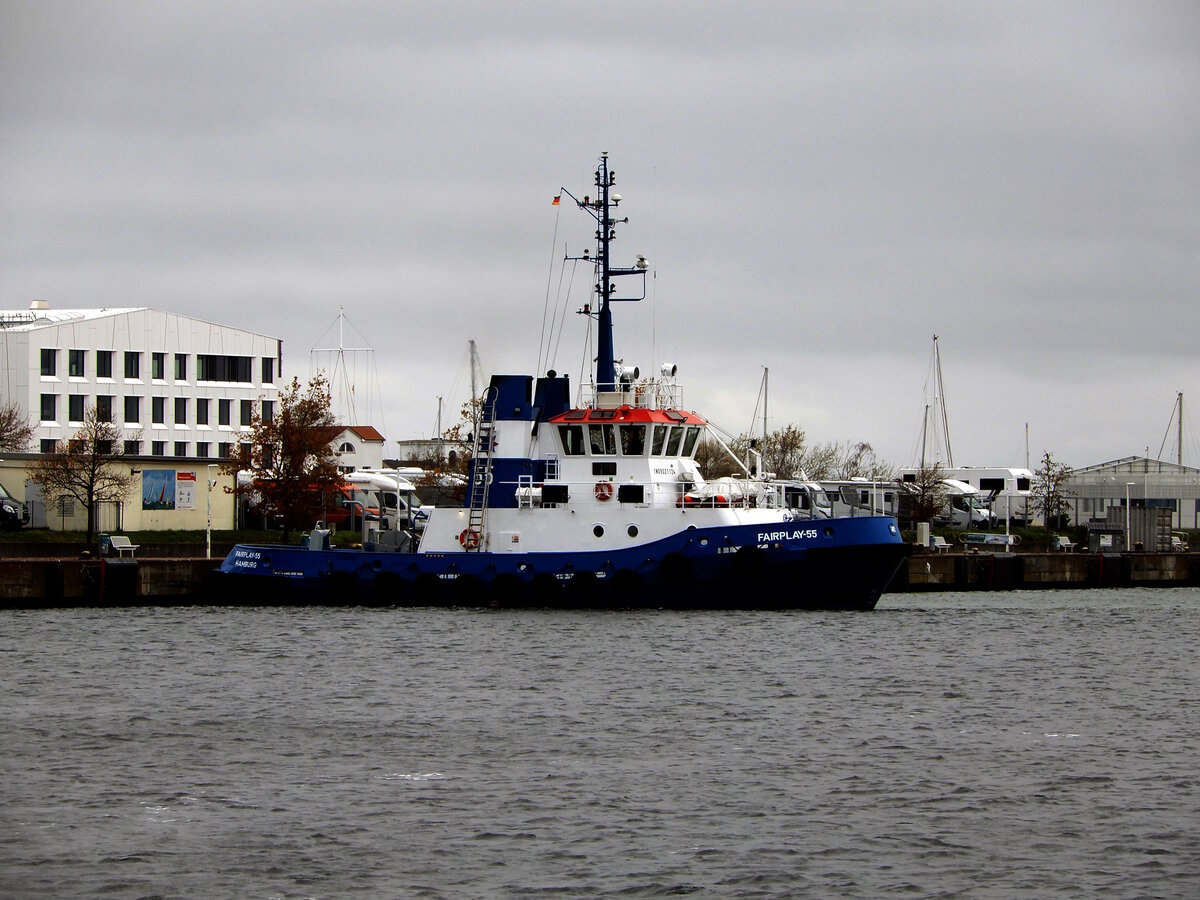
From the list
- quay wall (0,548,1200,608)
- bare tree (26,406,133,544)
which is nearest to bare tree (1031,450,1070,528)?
quay wall (0,548,1200,608)

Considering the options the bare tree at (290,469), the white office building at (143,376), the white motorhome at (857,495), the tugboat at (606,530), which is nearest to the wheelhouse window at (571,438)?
the tugboat at (606,530)

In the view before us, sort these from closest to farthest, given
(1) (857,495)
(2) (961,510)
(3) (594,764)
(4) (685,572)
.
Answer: (3) (594,764) < (4) (685,572) < (1) (857,495) < (2) (961,510)

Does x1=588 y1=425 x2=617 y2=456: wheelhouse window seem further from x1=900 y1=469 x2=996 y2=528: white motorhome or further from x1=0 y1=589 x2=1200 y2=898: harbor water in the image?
x1=900 y1=469 x2=996 y2=528: white motorhome

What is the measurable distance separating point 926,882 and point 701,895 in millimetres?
2186

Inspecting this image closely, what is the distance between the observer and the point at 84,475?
54.6 metres

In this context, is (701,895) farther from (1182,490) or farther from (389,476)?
(1182,490)

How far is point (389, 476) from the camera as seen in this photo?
73188 millimetres

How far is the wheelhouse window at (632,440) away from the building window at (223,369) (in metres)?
49.8

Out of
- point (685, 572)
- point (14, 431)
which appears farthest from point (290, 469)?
point (685, 572)

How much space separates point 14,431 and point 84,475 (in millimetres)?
19818

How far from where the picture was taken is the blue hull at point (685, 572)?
3597 cm

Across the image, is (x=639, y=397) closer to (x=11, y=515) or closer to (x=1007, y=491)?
(x=11, y=515)

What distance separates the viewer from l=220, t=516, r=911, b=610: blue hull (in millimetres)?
35969

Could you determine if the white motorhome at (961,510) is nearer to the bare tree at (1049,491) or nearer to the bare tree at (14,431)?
the bare tree at (1049,491)
